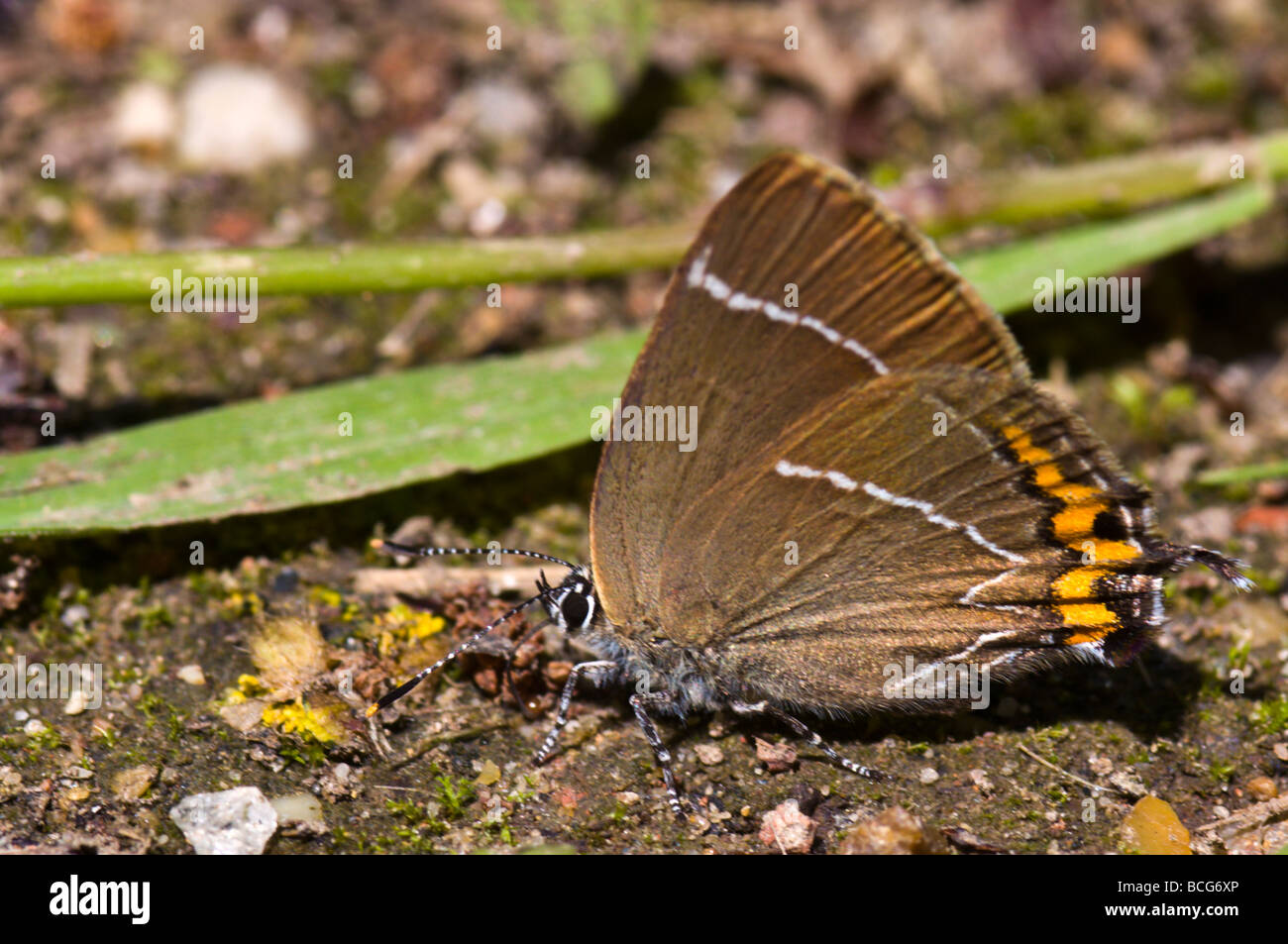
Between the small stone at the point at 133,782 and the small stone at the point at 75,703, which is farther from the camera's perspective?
the small stone at the point at 75,703

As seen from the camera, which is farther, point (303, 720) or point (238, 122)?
point (238, 122)

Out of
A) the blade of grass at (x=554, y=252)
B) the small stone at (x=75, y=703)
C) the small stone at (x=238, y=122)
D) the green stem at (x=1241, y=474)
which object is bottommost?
the small stone at (x=75, y=703)

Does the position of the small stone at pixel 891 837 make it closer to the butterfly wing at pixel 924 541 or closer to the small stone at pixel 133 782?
the butterfly wing at pixel 924 541

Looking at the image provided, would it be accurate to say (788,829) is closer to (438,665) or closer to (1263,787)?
(438,665)

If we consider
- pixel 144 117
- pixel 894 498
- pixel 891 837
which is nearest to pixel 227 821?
pixel 891 837

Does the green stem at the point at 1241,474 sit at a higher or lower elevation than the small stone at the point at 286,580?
higher

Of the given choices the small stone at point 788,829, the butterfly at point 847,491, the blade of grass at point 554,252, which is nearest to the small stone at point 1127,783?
the butterfly at point 847,491
